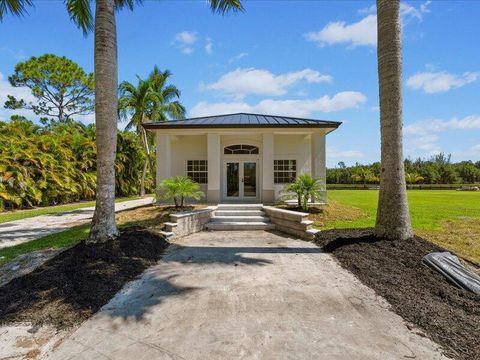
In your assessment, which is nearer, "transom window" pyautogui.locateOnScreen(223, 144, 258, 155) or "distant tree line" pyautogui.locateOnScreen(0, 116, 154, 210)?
"distant tree line" pyautogui.locateOnScreen(0, 116, 154, 210)

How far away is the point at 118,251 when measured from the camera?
18.9 feet

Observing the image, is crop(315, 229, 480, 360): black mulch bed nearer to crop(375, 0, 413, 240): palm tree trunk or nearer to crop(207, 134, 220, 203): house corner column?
crop(375, 0, 413, 240): palm tree trunk

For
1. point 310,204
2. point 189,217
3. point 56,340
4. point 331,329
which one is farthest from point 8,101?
point 331,329

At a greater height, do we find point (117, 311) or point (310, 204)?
point (310, 204)

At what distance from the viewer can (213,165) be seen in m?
13.2

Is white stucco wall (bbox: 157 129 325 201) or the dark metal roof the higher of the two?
the dark metal roof

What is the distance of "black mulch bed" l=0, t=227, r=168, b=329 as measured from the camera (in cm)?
353

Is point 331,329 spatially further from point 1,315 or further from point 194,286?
point 1,315

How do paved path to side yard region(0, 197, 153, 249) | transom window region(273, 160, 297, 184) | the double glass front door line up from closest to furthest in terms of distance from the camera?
paved path to side yard region(0, 197, 153, 249) < the double glass front door < transom window region(273, 160, 297, 184)

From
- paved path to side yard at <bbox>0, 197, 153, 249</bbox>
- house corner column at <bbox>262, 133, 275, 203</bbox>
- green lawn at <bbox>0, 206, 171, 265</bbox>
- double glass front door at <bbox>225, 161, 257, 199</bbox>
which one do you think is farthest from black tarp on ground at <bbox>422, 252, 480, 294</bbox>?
paved path to side yard at <bbox>0, 197, 153, 249</bbox>

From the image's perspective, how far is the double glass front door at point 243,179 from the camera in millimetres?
14250

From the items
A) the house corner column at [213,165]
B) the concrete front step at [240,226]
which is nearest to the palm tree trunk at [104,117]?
the concrete front step at [240,226]

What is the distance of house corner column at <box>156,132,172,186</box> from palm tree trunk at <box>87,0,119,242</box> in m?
7.31

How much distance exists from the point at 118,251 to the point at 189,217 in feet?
10.6
